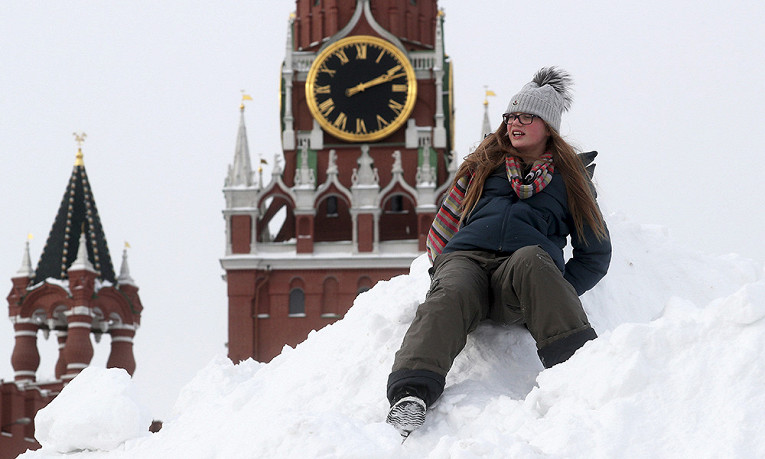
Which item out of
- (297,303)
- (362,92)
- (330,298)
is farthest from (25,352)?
(362,92)

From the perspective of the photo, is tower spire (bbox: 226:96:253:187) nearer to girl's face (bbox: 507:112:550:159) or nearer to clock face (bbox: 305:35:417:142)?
clock face (bbox: 305:35:417:142)

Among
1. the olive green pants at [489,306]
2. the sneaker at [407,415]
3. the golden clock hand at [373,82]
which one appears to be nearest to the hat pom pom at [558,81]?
the olive green pants at [489,306]

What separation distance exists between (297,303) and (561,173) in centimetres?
3691

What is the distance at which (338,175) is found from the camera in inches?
1720

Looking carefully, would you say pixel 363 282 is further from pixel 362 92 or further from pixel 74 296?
pixel 74 296

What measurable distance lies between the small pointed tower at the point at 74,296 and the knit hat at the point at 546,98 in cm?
3221

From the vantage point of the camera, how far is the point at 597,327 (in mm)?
5762

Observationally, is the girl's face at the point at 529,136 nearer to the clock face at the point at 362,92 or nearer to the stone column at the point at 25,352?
the stone column at the point at 25,352

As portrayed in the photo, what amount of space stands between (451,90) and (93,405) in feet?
133

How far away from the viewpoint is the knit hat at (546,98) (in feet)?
17.6

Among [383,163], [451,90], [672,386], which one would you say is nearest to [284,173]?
[383,163]

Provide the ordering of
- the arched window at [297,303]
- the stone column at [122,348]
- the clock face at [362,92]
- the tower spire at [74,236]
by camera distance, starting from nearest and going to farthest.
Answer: the stone column at [122,348] < the tower spire at [74,236] < the arched window at [297,303] < the clock face at [362,92]

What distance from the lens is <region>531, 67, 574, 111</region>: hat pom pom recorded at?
18.3 feet

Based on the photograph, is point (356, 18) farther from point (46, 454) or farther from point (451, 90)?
point (46, 454)
